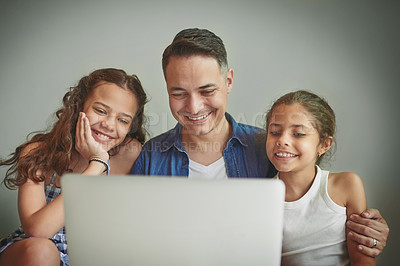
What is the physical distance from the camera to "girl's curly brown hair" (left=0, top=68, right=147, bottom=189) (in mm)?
1543

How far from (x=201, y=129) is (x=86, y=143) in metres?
0.51

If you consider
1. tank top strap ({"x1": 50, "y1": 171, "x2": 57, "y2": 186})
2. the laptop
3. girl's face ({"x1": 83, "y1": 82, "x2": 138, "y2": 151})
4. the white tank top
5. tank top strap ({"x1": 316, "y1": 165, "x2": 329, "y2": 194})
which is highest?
girl's face ({"x1": 83, "y1": 82, "x2": 138, "y2": 151})

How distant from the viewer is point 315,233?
143cm

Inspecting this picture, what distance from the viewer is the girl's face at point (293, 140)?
142 centimetres

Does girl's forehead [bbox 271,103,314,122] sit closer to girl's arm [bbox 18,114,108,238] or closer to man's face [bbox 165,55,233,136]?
man's face [bbox 165,55,233,136]

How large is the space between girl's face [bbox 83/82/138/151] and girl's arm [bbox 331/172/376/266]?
941mm

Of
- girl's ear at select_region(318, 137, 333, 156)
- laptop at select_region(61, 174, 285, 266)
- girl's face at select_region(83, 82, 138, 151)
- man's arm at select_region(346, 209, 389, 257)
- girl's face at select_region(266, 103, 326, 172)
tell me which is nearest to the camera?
laptop at select_region(61, 174, 285, 266)

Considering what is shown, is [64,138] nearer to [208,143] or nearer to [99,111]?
[99,111]

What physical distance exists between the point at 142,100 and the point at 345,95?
1128mm

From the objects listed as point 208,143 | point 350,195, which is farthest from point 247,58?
point 350,195

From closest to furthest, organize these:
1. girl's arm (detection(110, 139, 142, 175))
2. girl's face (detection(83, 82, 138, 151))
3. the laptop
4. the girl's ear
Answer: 1. the laptop
2. the girl's ear
3. girl's face (detection(83, 82, 138, 151))
4. girl's arm (detection(110, 139, 142, 175))

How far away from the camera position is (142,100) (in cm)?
180

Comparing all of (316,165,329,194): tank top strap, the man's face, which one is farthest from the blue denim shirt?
(316,165,329,194): tank top strap

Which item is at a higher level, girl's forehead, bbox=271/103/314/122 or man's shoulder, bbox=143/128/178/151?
girl's forehead, bbox=271/103/314/122
